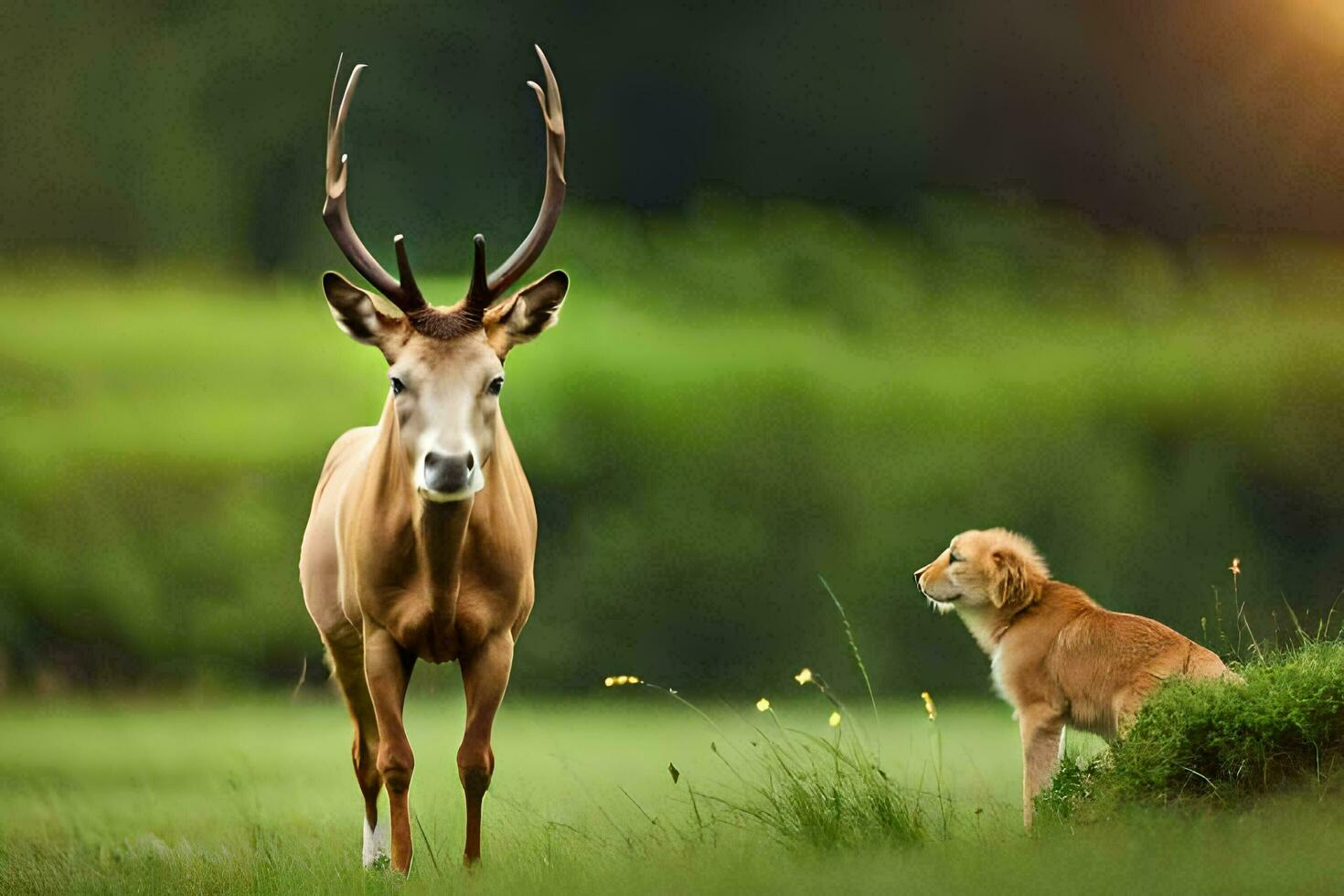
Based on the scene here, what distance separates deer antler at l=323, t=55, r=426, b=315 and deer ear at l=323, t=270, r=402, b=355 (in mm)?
127

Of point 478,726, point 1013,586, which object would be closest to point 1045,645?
point 1013,586

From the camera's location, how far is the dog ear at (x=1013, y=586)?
7832mm

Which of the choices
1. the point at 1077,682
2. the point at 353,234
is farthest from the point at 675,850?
the point at 353,234

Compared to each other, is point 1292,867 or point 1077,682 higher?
point 1077,682

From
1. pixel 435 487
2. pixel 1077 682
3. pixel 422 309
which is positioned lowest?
pixel 1077 682

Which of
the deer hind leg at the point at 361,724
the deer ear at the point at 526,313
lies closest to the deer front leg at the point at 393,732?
the deer hind leg at the point at 361,724

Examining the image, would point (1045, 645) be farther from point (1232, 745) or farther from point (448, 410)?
point (448, 410)

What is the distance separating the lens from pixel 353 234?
7070mm

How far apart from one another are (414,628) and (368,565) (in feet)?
1.14

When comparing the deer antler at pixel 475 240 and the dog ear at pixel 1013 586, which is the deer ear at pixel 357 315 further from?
the dog ear at pixel 1013 586

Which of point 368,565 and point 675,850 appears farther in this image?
point 368,565

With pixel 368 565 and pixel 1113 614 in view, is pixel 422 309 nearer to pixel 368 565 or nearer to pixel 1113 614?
pixel 368 565

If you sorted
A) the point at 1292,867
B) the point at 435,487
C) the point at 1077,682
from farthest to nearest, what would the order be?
the point at 1077,682 → the point at 435,487 → the point at 1292,867

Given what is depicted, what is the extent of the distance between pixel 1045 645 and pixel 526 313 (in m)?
2.94
